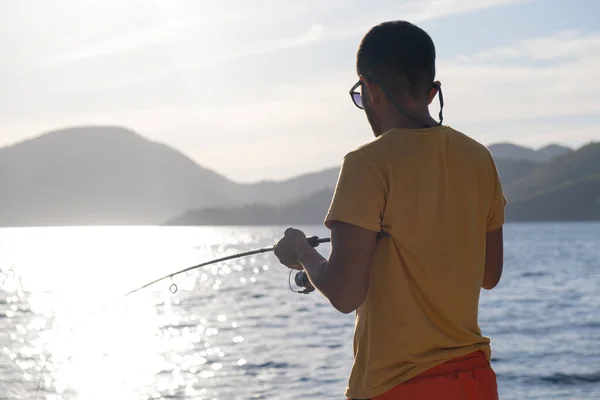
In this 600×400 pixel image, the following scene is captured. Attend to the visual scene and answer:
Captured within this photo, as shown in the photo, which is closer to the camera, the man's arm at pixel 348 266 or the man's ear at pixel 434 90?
the man's arm at pixel 348 266

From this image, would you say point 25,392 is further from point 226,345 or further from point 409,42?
point 409,42

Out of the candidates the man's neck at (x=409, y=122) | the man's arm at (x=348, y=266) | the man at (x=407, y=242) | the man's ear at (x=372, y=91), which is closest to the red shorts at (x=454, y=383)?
the man at (x=407, y=242)

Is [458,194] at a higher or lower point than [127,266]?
lower

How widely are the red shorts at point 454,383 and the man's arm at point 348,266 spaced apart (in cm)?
30

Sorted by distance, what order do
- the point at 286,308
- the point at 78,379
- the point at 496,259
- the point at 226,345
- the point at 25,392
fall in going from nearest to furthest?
the point at 496,259, the point at 25,392, the point at 78,379, the point at 226,345, the point at 286,308

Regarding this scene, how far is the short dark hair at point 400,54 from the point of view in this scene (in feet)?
8.96

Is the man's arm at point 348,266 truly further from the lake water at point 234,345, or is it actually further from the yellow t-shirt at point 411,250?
the lake water at point 234,345

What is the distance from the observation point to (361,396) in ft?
8.91

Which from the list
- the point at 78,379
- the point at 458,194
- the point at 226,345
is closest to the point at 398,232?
the point at 458,194

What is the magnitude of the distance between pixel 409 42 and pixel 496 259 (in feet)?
2.98

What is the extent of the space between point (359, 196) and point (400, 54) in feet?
1.62

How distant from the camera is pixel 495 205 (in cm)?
300

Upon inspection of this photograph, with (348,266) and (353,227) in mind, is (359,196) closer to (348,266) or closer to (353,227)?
(353,227)

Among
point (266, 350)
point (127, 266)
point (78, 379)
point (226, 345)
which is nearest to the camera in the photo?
point (78, 379)
